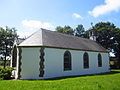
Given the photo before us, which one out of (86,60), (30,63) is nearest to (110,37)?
(86,60)

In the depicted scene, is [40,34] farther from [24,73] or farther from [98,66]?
[98,66]

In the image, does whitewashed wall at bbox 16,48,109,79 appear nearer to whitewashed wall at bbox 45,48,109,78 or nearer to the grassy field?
whitewashed wall at bbox 45,48,109,78

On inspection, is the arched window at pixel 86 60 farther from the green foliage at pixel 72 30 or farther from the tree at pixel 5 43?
the green foliage at pixel 72 30

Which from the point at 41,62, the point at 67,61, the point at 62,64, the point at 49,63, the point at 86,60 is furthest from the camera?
the point at 86,60

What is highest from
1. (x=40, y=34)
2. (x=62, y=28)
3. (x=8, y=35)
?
(x=62, y=28)

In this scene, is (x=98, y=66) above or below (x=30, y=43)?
below

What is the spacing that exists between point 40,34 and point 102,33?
79.1 ft

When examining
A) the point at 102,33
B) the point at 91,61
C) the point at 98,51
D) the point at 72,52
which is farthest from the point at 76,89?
the point at 102,33

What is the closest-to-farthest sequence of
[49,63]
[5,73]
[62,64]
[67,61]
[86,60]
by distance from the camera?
1. [5,73]
2. [49,63]
3. [62,64]
4. [67,61]
5. [86,60]

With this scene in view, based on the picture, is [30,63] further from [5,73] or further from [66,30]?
[66,30]

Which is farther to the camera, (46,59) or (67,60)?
(67,60)

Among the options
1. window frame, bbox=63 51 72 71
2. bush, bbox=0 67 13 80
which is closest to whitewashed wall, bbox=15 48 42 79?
bush, bbox=0 67 13 80

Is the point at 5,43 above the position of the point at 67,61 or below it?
above

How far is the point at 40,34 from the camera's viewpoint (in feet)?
57.5
